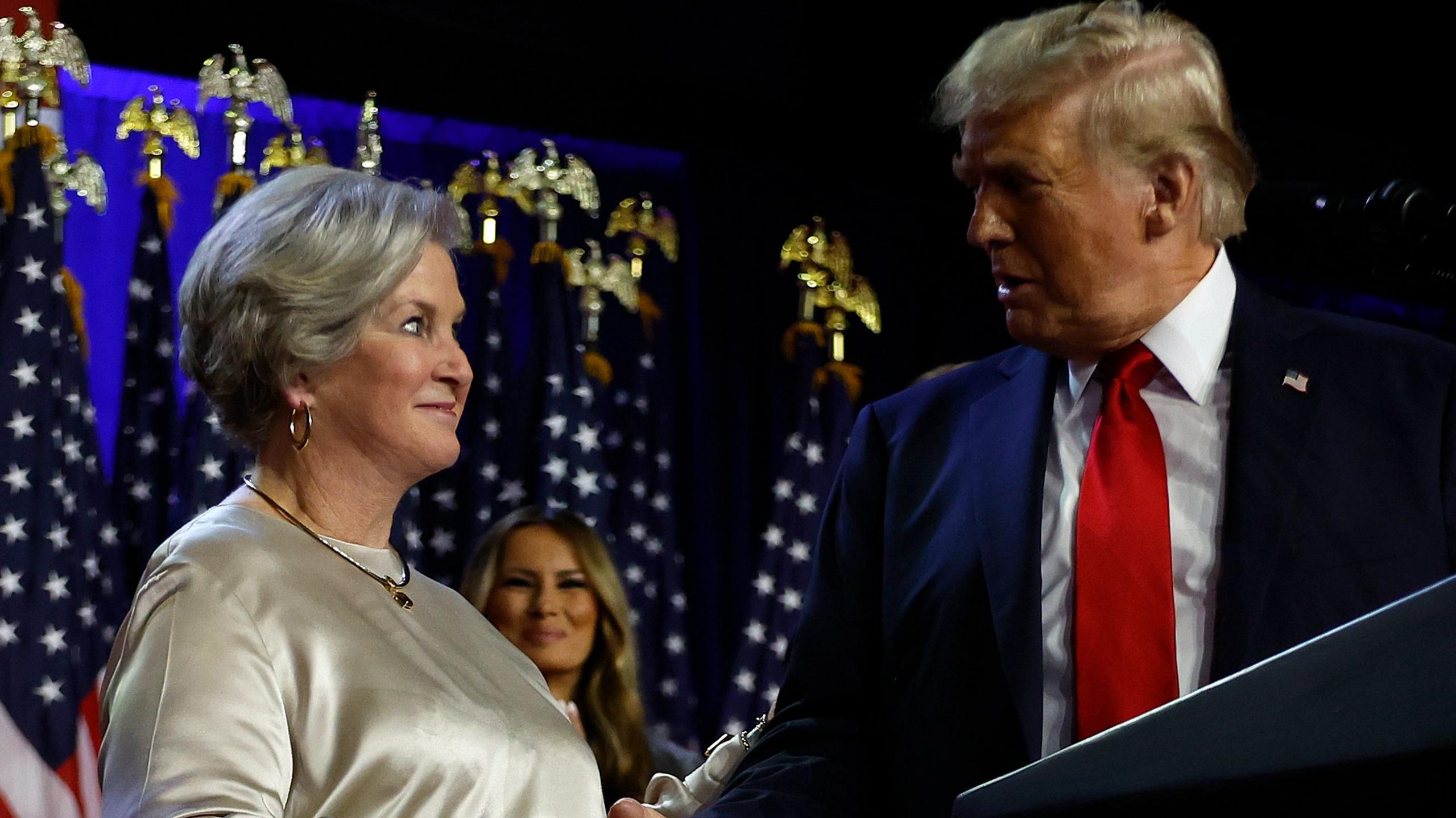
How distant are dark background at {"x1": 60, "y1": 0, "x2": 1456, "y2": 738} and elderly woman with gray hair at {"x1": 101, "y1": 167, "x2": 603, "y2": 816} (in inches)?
123

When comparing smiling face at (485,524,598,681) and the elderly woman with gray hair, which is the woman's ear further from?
smiling face at (485,524,598,681)

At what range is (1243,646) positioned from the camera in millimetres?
1565

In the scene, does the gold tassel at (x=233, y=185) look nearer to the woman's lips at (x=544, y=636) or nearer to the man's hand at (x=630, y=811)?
the woman's lips at (x=544, y=636)

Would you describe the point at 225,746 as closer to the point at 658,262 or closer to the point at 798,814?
the point at 798,814

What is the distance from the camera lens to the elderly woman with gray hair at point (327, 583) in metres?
1.66

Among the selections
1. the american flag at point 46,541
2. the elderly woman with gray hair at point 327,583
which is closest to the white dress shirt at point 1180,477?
the elderly woman with gray hair at point 327,583

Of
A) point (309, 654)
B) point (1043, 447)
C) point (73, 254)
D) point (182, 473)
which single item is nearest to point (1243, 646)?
point (1043, 447)

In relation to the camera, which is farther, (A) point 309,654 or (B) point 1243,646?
(A) point 309,654

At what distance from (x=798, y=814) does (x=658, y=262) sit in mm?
4438

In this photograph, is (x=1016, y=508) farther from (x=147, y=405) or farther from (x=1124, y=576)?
(x=147, y=405)

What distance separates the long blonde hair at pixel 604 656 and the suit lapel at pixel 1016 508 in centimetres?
240

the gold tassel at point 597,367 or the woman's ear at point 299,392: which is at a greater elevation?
the gold tassel at point 597,367

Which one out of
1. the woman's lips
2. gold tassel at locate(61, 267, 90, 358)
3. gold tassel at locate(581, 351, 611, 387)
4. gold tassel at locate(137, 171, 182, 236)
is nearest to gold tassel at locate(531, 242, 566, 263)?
gold tassel at locate(581, 351, 611, 387)

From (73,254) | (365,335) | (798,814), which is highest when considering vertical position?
(73,254)
